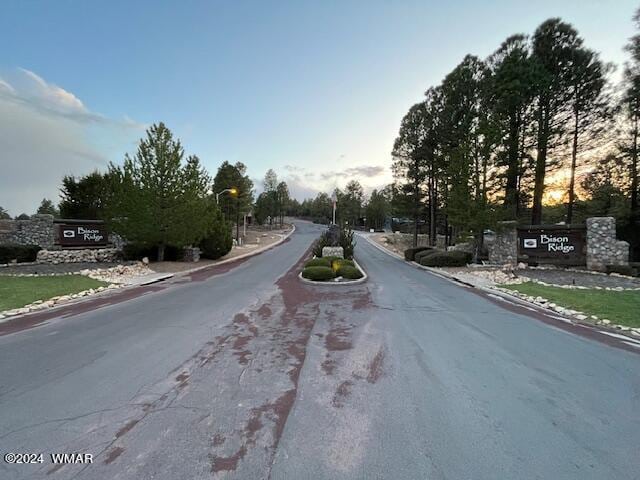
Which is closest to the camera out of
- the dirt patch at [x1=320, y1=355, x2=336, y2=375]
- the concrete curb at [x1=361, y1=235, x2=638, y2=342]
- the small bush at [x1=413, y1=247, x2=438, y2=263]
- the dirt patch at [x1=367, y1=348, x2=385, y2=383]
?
the dirt patch at [x1=367, y1=348, x2=385, y2=383]

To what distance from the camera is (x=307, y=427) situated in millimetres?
3426

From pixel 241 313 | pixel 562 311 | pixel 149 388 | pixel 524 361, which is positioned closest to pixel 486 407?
pixel 524 361

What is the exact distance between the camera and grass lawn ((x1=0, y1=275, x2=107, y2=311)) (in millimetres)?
9844

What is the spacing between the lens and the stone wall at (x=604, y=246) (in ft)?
58.1

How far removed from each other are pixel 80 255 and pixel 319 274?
628 inches

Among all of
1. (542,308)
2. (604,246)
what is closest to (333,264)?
(542,308)

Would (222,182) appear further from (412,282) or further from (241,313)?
(241,313)

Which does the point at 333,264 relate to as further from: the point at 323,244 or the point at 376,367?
the point at 376,367

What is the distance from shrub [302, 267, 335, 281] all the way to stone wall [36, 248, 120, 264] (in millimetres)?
14073

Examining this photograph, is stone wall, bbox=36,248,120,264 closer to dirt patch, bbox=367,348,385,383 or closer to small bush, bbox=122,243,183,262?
small bush, bbox=122,243,183,262

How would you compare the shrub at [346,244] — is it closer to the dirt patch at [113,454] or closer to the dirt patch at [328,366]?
the dirt patch at [328,366]

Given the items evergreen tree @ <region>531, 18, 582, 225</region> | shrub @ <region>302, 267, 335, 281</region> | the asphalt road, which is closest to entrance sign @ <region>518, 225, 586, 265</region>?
evergreen tree @ <region>531, 18, 582, 225</region>

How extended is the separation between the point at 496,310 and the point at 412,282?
5564 mm

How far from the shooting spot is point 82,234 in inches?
835
